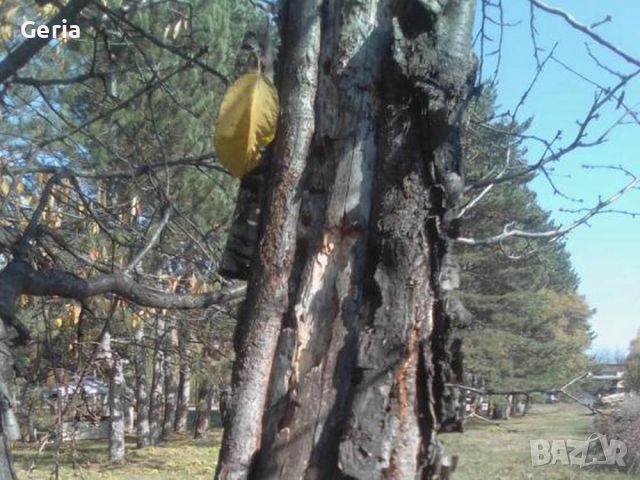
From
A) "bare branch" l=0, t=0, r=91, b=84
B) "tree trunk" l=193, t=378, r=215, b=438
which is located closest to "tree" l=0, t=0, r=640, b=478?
"bare branch" l=0, t=0, r=91, b=84

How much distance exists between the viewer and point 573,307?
48844mm

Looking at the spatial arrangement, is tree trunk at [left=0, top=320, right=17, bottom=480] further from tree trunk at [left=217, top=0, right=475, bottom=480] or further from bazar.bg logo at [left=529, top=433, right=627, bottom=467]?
bazar.bg logo at [left=529, top=433, right=627, bottom=467]

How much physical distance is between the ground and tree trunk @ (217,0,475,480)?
10.4 meters

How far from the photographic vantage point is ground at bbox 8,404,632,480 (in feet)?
50.0

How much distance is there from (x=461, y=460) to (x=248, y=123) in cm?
1723

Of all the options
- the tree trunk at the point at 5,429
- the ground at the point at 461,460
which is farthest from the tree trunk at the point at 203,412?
the tree trunk at the point at 5,429

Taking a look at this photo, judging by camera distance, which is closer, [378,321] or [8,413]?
[378,321]

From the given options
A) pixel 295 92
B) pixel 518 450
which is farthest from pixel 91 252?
pixel 518 450

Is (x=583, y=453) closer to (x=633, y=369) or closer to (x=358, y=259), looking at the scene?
(x=633, y=369)

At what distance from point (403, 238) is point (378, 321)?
16 cm

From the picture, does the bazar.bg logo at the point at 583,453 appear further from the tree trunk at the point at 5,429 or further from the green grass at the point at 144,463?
the tree trunk at the point at 5,429

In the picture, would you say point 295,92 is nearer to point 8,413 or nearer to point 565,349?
point 8,413

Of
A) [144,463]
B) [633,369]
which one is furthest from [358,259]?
[633,369]

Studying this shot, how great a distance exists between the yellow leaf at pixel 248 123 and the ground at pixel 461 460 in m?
10.3
